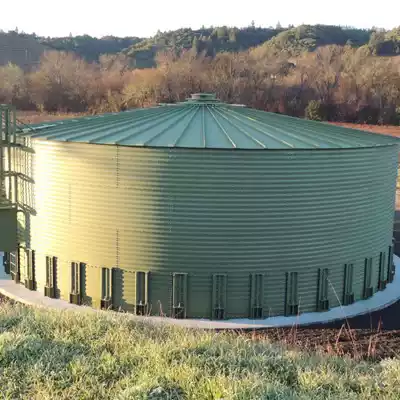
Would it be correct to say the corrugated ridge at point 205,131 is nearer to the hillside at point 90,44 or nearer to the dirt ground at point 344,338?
the dirt ground at point 344,338

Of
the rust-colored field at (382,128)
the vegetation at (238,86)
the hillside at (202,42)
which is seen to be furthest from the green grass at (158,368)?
the hillside at (202,42)

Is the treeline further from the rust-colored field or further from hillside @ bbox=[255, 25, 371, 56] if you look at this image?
hillside @ bbox=[255, 25, 371, 56]

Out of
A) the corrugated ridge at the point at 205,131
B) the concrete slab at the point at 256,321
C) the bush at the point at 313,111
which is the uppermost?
the corrugated ridge at the point at 205,131

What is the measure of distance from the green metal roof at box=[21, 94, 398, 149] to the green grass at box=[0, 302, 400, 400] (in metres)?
7.09

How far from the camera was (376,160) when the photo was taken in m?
18.1

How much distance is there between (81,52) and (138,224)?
15754 cm

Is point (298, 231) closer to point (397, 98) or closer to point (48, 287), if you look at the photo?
point (48, 287)

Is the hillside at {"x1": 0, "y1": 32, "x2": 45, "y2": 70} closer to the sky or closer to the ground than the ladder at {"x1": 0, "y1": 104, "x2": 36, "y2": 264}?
closer to the sky

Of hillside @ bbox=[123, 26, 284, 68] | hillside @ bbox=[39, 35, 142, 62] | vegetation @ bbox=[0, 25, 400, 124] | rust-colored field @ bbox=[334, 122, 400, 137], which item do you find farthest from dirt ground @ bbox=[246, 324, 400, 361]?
hillside @ bbox=[39, 35, 142, 62]

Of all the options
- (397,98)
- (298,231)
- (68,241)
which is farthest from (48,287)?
(397,98)

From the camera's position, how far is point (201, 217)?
16.1 metres

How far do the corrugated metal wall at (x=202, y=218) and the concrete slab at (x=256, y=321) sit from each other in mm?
329

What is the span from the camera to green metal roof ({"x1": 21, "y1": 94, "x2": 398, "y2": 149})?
16.5 meters

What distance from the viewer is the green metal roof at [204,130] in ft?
54.1
